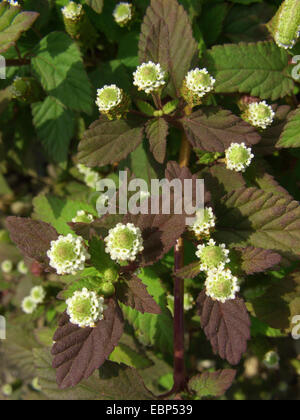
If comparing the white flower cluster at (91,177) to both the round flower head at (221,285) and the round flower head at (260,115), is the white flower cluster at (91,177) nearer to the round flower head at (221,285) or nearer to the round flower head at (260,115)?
the round flower head at (260,115)

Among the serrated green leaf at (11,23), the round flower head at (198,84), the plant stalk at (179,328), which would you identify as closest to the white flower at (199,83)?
the round flower head at (198,84)

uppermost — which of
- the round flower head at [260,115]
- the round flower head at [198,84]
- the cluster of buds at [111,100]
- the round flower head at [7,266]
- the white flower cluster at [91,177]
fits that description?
the round flower head at [198,84]

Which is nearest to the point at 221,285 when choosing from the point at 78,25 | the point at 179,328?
the point at 179,328

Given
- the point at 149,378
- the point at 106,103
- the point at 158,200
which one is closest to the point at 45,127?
the point at 106,103

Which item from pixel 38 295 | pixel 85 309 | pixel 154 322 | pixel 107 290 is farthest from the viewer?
pixel 38 295

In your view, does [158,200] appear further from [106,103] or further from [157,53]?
[157,53]

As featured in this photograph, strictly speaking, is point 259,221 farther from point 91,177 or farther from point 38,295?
point 38,295
